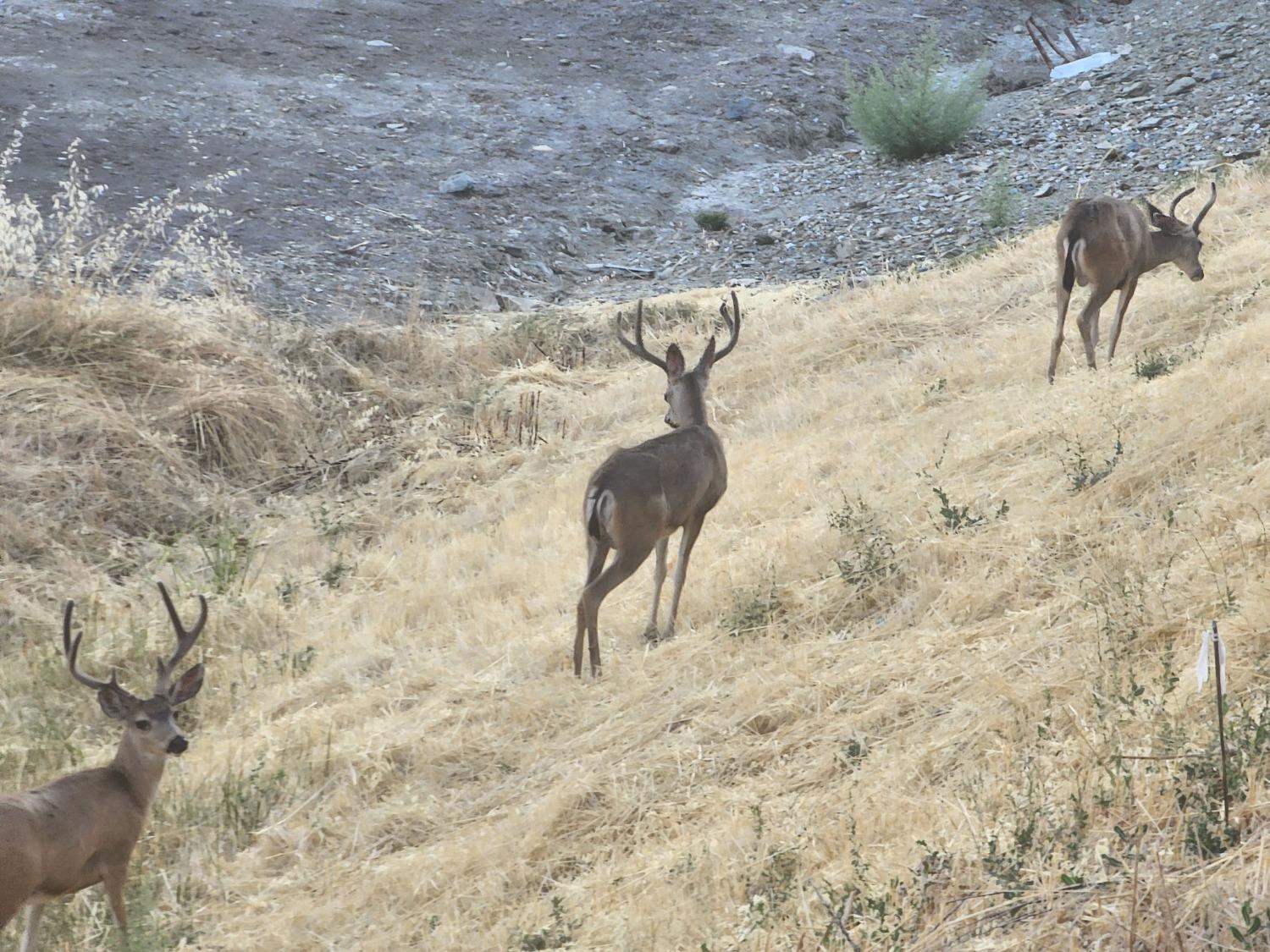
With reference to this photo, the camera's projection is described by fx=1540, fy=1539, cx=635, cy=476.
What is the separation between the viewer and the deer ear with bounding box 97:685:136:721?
19.5 feet

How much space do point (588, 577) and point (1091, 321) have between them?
4.27 metres

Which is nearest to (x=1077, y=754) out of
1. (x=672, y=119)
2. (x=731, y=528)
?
(x=731, y=528)

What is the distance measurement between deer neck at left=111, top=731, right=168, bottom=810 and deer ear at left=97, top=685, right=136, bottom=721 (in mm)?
81

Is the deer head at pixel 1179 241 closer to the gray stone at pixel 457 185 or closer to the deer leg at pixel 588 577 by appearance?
the deer leg at pixel 588 577

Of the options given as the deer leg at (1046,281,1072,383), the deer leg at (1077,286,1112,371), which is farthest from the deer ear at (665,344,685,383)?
the deer leg at (1077,286,1112,371)

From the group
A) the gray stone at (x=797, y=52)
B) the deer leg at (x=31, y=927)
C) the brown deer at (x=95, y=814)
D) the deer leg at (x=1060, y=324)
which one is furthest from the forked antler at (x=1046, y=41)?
the deer leg at (x=31, y=927)

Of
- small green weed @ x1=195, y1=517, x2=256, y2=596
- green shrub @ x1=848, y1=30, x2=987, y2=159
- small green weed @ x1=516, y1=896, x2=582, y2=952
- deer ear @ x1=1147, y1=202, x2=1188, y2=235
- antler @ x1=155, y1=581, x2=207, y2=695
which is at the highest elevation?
green shrub @ x1=848, y1=30, x2=987, y2=159

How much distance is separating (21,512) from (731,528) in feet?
16.8

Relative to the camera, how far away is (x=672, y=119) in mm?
21750

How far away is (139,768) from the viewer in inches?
230

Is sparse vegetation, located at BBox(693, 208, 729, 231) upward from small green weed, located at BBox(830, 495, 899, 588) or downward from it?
upward

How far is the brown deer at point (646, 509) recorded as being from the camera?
666cm

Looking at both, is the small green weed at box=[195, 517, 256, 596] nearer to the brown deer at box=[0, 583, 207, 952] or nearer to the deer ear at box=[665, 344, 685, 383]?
the brown deer at box=[0, 583, 207, 952]

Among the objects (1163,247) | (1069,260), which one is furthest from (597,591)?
(1163,247)
